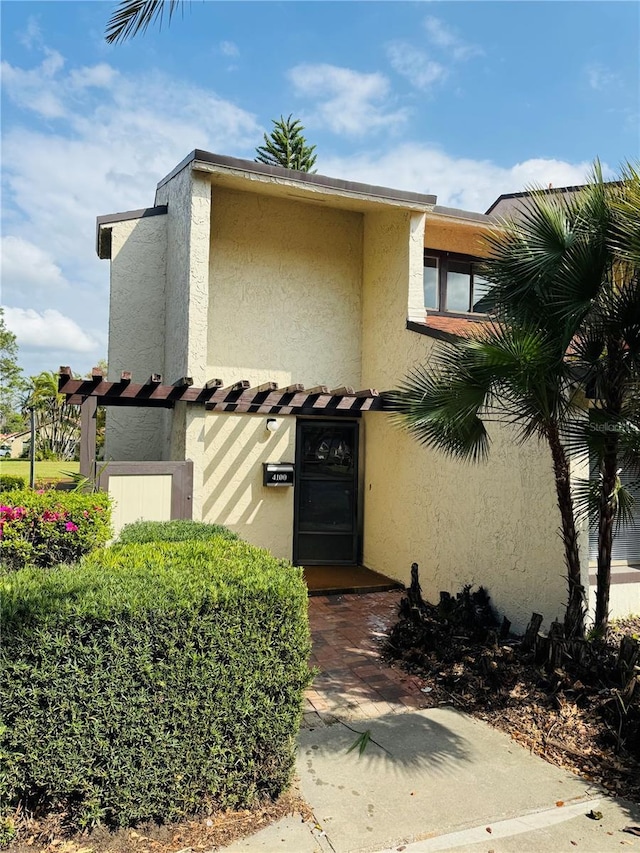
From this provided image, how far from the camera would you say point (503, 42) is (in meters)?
7.62

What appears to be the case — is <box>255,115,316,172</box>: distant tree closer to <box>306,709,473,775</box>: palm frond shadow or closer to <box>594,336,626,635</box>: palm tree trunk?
<box>594,336,626,635</box>: palm tree trunk

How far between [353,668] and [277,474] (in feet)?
15.0

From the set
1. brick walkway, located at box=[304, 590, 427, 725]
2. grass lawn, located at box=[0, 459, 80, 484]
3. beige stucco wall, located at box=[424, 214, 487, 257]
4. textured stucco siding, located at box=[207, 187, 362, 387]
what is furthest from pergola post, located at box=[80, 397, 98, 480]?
beige stucco wall, located at box=[424, 214, 487, 257]

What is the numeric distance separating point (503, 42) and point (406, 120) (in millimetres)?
1892

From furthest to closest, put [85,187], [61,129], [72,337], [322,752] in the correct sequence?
[72,337]
[85,187]
[61,129]
[322,752]

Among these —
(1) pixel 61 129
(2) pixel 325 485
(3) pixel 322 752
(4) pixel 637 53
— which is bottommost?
(3) pixel 322 752

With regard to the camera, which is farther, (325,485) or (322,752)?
(325,485)

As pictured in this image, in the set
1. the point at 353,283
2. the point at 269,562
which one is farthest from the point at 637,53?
the point at 269,562

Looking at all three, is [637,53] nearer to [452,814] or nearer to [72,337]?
[452,814]

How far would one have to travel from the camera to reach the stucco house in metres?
8.51

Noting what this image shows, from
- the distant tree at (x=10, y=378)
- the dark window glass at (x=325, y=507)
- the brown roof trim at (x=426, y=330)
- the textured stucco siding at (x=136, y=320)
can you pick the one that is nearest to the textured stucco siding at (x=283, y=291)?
the textured stucco siding at (x=136, y=320)

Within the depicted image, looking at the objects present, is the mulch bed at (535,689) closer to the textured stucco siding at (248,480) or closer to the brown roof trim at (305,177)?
the textured stucco siding at (248,480)

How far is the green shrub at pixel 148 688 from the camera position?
2996mm

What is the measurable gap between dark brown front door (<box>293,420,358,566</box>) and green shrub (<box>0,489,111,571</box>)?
475cm
